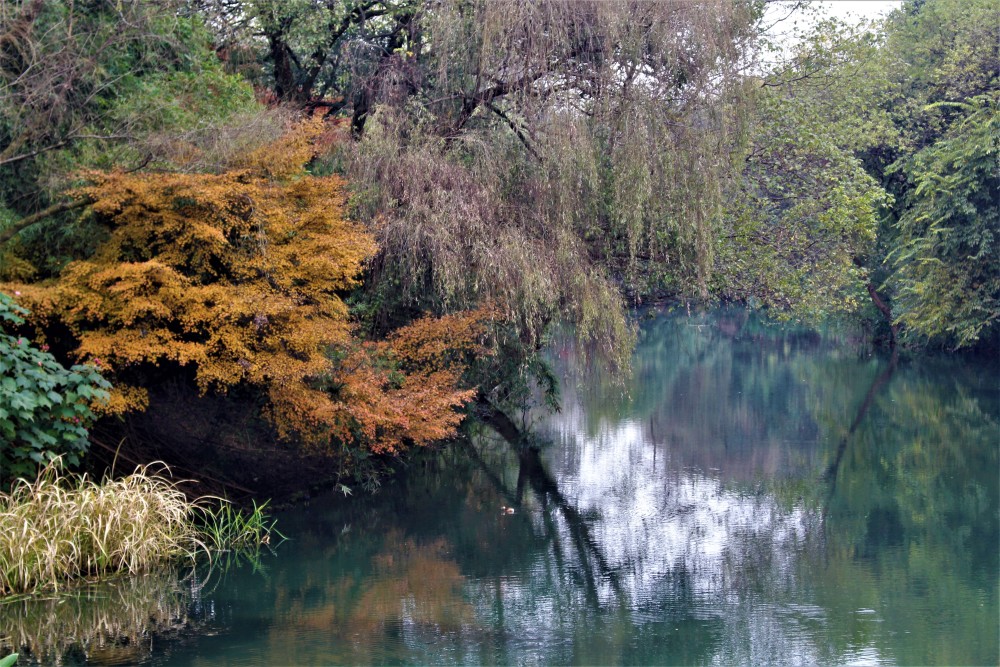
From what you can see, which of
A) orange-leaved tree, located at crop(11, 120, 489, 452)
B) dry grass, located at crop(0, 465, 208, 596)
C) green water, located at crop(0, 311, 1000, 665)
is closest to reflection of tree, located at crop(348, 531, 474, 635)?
green water, located at crop(0, 311, 1000, 665)

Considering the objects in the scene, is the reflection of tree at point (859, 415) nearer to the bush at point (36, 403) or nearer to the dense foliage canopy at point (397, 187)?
the dense foliage canopy at point (397, 187)

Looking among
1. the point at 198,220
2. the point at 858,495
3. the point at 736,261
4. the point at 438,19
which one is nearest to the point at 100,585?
the point at 198,220

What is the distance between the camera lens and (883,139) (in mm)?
25953

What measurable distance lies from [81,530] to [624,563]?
5.63 meters

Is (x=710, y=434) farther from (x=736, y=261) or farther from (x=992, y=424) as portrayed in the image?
(x=992, y=424)

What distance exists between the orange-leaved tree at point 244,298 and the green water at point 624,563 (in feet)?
5.42

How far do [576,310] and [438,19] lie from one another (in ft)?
15.1

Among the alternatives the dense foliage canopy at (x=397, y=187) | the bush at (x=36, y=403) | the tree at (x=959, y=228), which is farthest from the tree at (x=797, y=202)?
the bush at (x=36, y=403)

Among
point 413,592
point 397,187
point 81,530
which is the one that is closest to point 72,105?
point 397,187

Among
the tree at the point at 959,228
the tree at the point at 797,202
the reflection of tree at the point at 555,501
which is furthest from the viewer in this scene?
the tree at the point at 959,228

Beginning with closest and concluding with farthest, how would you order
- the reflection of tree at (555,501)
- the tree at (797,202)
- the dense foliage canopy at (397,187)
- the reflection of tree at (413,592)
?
the reflection of tree at (413,592), the reflection of tree at (555,501), the dense foliage canopy at (397,187), the tree at (797,202)

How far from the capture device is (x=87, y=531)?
9.62 meters

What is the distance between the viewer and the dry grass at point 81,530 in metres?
9.12

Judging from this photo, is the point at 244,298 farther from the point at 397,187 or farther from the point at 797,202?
the point at 797,202
